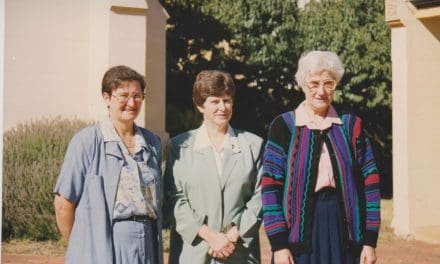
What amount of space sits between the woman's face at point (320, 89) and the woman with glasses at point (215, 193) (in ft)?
1.64

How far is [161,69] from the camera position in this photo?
12.2m

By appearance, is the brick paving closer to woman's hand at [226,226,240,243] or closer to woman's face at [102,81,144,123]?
woman's hand at [226,226,240,243]

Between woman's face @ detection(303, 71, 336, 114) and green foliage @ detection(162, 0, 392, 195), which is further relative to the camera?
green foliage @ detection(162, 0, 392, 195)

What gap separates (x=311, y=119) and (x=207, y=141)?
2.14 feet

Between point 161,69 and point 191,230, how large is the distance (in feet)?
27.4

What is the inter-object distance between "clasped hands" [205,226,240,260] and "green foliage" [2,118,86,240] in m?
5.29

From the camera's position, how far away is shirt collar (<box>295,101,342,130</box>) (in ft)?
12.9

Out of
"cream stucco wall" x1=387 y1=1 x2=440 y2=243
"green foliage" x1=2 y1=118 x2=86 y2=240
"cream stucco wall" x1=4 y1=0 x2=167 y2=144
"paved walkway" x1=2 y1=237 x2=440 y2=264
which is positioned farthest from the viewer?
"cream stucco wall" x1=4 y1=0 x2=167 y2=144

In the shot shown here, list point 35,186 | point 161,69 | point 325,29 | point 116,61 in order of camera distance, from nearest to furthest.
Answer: point 35,186 < point 116,61 < point 161,69 < point 325,29

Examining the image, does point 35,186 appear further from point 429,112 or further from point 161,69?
point 429,112

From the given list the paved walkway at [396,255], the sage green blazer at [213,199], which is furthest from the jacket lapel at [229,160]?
the paved walkway at [396,255]

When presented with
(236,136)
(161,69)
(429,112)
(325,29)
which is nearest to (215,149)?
(236,136)

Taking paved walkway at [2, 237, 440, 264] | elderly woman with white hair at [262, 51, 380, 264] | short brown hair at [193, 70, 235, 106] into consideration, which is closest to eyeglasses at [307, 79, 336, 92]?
elderly woman with white hair at [262, 51, 380, 264]

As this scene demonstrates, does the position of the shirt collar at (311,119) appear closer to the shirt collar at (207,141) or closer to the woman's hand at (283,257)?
the shirt collar at (207,141)
